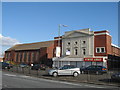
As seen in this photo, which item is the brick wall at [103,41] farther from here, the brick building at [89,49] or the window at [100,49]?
the window at [100,49]

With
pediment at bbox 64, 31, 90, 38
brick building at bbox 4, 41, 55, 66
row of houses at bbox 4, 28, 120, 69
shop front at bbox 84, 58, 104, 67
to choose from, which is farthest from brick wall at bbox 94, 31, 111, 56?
brick building at bbox 4, 41, 55, 66

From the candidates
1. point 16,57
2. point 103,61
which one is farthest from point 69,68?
point 16,57

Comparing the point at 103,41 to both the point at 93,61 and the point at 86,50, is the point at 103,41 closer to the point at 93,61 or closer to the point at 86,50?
the point at 86,50

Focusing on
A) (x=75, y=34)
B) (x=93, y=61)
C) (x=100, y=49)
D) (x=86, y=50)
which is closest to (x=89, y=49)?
(x=86, y=50)

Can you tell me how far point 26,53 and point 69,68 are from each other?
51430 millimetres

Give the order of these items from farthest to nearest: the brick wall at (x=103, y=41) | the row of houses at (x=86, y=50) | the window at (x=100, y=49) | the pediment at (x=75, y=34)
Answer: the pediment at (x=75, y=34) → the window at (x=100, y=49) → the row of houses at (x=86, y=50) → the brick wall at (x=103, y=41)

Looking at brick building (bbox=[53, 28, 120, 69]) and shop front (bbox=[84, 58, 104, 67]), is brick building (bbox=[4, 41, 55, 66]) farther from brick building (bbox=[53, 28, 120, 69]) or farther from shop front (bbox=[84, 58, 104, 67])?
shop front (bbox=[84, 58, 104, 67])

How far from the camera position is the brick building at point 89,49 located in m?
45.8

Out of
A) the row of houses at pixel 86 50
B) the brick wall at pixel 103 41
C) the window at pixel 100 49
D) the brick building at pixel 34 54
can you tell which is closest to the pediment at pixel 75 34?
the row of houses at pixel 86 50

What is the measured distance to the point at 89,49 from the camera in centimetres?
4856

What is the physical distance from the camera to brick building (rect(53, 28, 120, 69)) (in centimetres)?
4578

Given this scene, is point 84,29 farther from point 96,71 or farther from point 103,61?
point 96,71

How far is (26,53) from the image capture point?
73062mm

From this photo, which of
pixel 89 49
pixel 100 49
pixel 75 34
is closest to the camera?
pixel 100 49
